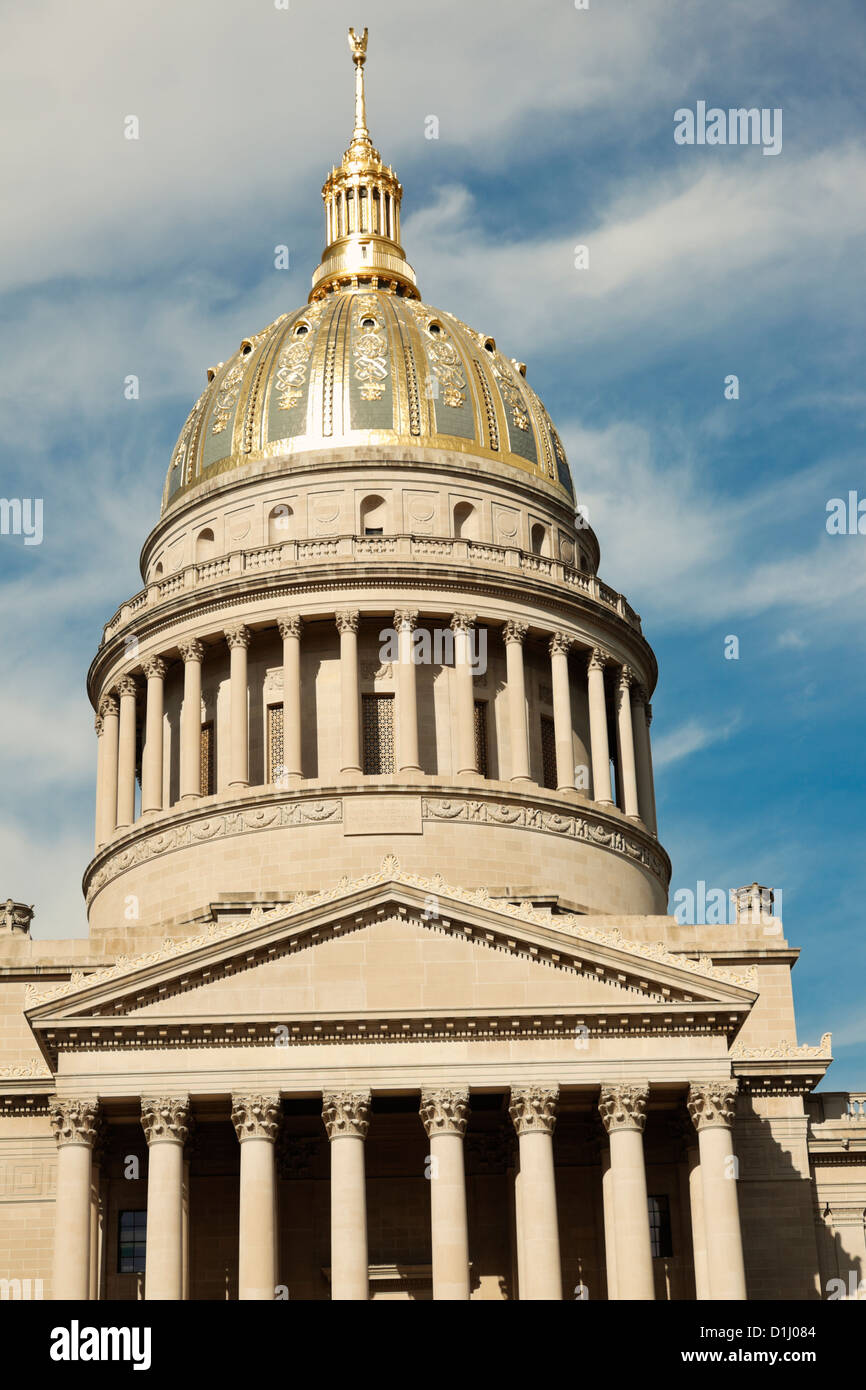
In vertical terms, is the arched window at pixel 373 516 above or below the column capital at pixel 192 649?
above

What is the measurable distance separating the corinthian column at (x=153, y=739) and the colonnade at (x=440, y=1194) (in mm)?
20289

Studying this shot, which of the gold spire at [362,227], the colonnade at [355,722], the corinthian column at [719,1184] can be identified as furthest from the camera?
the gold spire at [362,227]

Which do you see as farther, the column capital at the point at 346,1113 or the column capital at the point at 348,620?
the column capital at the point at 348,620

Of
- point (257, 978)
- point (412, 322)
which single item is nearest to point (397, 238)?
point (412, 322)

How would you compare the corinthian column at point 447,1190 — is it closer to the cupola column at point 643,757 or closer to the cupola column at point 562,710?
the cupola column at point 562,710

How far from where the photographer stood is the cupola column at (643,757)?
70750 mm

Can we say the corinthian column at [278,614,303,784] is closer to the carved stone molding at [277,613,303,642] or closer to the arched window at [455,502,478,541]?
the carved stone molding at [277,613,303,642]

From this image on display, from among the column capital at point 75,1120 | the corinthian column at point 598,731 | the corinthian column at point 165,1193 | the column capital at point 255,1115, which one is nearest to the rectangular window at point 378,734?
the corinthian column at point 598,731

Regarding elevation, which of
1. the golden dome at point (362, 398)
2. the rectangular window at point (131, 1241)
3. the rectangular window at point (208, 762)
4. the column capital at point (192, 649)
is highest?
the golden dome at point (362, 398)

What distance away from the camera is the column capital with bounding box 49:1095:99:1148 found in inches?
1870

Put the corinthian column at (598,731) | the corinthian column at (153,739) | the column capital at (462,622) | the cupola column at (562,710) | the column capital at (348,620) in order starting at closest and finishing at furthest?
1. the cupola column at (562,710)
2. the column capital at (348,620)
3. the corinthian column at (153,739)
4. the corinthian column at (598,731)
5. the column capital at (462,622)

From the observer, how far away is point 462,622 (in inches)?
2680

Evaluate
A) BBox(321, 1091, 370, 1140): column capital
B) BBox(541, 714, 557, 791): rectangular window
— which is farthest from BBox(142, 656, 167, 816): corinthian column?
BBox(321, 1091, 370, 1140): column capital

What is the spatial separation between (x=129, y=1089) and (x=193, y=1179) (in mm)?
4660
